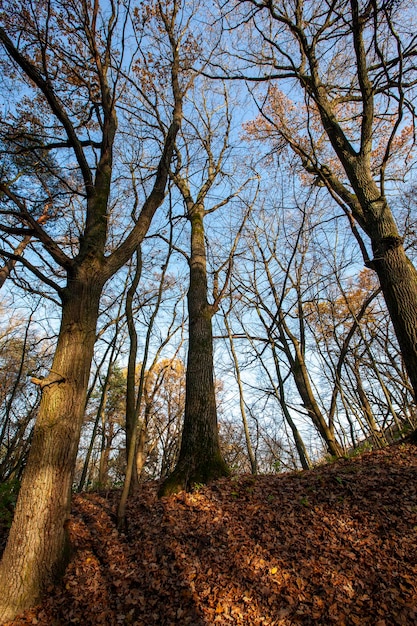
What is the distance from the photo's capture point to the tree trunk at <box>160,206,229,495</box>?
4358mm

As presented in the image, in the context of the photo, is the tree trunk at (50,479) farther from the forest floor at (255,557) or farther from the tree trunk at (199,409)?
the tree trunk at (199,409)

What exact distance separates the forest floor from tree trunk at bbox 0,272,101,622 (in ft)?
0.67

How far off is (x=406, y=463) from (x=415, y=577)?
5.88ft

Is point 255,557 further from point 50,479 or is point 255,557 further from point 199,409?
point 199,409

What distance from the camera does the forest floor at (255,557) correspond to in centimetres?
238

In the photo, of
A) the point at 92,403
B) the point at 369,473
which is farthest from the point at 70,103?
the point at 92,403

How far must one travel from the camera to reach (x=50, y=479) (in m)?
2.76

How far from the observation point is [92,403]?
19.8 m

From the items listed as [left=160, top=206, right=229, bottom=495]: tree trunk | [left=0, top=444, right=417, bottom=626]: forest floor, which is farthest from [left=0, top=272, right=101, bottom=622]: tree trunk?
[left=160, top=206, right=229, bottom=495]: tree trunk

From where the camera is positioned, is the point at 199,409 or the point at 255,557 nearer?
the point at 255,557

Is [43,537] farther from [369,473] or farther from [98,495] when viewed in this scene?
[369,473]

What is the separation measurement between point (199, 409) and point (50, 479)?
2483mm

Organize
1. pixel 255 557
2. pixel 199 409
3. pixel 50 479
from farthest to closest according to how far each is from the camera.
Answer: pixel 199 409
pixel 255 557
pixel 50 479

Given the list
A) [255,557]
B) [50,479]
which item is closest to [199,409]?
[255,557]
